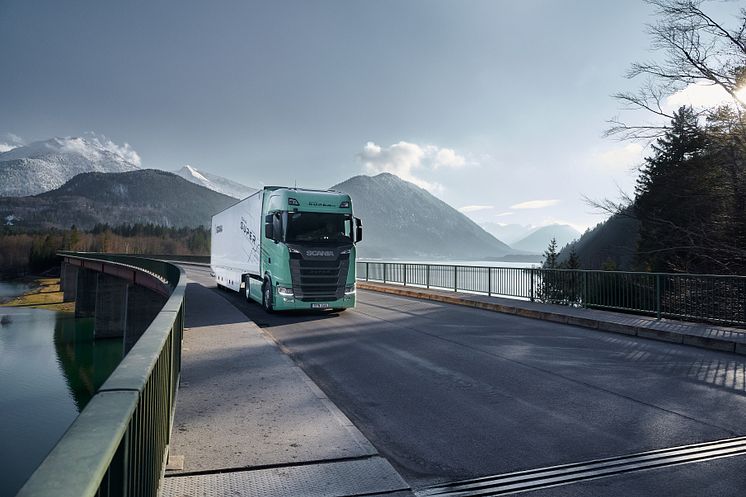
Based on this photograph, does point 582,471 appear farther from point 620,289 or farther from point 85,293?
point 85,293

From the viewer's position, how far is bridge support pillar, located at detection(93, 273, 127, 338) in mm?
42031

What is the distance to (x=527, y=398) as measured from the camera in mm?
6242

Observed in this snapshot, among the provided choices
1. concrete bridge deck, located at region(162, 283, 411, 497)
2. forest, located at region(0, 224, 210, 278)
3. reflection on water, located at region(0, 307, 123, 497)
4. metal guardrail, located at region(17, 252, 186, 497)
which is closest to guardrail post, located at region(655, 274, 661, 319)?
concrete bridge deck, located at region(162, 283, 411, 497)

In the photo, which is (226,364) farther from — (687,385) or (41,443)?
(41,443)

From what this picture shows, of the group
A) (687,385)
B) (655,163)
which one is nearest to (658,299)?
(687,385)

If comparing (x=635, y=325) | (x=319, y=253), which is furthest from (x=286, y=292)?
(x=635, y=325)

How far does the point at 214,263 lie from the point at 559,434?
75.6 feet

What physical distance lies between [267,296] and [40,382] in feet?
66.0

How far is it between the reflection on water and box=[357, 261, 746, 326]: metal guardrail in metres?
13.7

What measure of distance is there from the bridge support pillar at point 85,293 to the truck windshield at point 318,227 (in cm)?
4677

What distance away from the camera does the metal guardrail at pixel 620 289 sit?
12.0 metres

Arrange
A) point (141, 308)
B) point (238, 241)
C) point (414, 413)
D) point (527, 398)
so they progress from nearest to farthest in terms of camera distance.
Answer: point (414, 413) → point (527, 398) → point (238, 241) → point (141, 308)

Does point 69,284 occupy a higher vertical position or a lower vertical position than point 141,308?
lower

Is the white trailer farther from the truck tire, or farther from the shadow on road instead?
the shadow on road
